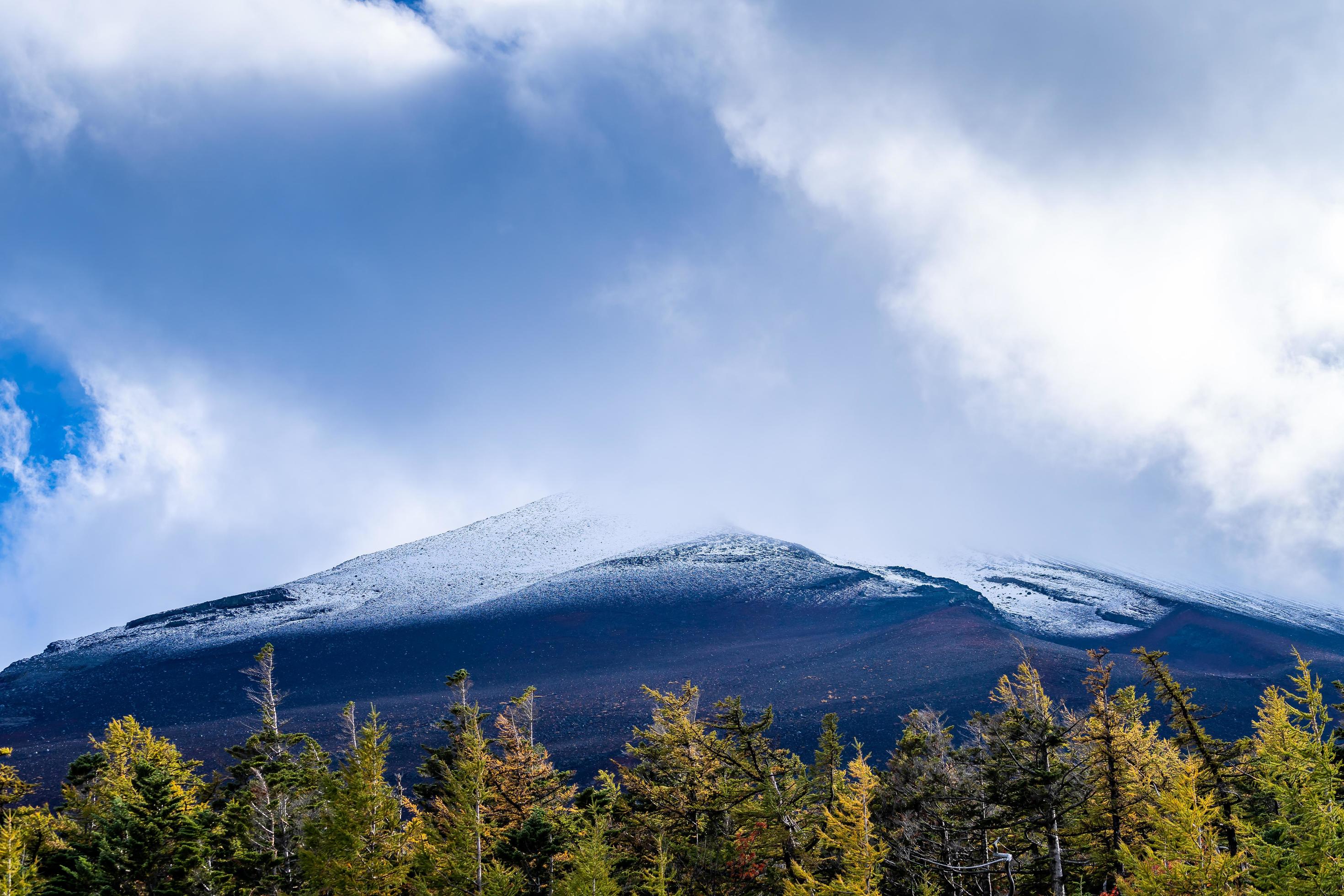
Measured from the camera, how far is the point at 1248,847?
17.4 meters

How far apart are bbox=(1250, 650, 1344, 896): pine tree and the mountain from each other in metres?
38.4

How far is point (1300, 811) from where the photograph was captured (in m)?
14.5

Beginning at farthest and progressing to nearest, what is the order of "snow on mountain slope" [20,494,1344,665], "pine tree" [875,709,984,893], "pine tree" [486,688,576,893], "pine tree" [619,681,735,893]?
1. "snow on mountain slope" [20,494,1344,665]
2. "pine tree" [486,688,576,893]
3. "pine tree" [619,681,735,893]
4. "pine tree" [875,709,984,893]

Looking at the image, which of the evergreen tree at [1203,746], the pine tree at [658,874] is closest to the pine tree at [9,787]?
the pine tree at [658,874]

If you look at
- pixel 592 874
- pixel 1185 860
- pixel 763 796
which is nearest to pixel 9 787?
pixel 592 874

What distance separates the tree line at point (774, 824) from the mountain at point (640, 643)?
3088 cm

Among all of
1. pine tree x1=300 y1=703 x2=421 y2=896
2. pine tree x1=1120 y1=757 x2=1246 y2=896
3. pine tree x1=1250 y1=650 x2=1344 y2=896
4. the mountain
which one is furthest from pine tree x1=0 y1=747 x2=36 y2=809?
pine tree x1=1250 y1=650 x2=1344 y2=896

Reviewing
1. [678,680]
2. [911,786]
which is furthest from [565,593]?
[911,786]

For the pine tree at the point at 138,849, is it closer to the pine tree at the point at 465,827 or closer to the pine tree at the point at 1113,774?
the pine tree at the point at 465,827

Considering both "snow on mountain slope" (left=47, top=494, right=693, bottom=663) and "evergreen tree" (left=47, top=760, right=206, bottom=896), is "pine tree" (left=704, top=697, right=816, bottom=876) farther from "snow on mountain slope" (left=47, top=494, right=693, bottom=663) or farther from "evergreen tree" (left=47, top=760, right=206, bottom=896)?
"snow on mountain slope" (left=47, top=494, right=693, bottom=663)

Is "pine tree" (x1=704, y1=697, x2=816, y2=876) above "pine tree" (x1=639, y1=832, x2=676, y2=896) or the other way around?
above

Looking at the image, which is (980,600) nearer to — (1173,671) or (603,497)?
(1173,671)

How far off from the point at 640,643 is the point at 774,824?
259ft

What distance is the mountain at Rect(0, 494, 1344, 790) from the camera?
66062mm
